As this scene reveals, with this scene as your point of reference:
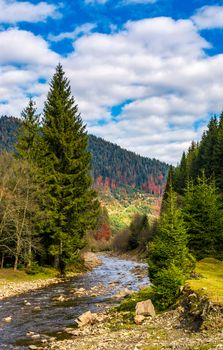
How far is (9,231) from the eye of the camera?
48.9 meters

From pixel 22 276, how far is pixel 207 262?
2237 cm

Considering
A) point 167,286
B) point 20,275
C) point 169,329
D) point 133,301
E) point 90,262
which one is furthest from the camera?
point 90,262

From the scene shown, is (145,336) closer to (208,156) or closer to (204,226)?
(204,226)

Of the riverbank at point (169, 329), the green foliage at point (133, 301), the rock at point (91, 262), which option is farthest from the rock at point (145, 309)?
the rock at point (91, 262)

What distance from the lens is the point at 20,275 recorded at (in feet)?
149

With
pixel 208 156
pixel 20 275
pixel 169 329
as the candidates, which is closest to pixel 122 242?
pixel 208 156

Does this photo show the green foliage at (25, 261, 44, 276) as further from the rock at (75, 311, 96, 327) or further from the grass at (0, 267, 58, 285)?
the rock at (75, 311, 96, 327)

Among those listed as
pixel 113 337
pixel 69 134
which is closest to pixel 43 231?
pixel 69 134

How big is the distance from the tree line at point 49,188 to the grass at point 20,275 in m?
1.70

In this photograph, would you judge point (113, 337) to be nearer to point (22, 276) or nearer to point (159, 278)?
point (159, 278)

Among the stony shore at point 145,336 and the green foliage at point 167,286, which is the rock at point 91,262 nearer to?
the green foliage at point 167,286

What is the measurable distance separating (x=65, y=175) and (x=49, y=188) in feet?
9.63

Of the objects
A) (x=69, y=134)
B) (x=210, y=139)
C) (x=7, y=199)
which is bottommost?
(x=7, y=199)

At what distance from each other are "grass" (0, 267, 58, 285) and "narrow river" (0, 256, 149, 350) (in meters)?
3.82
